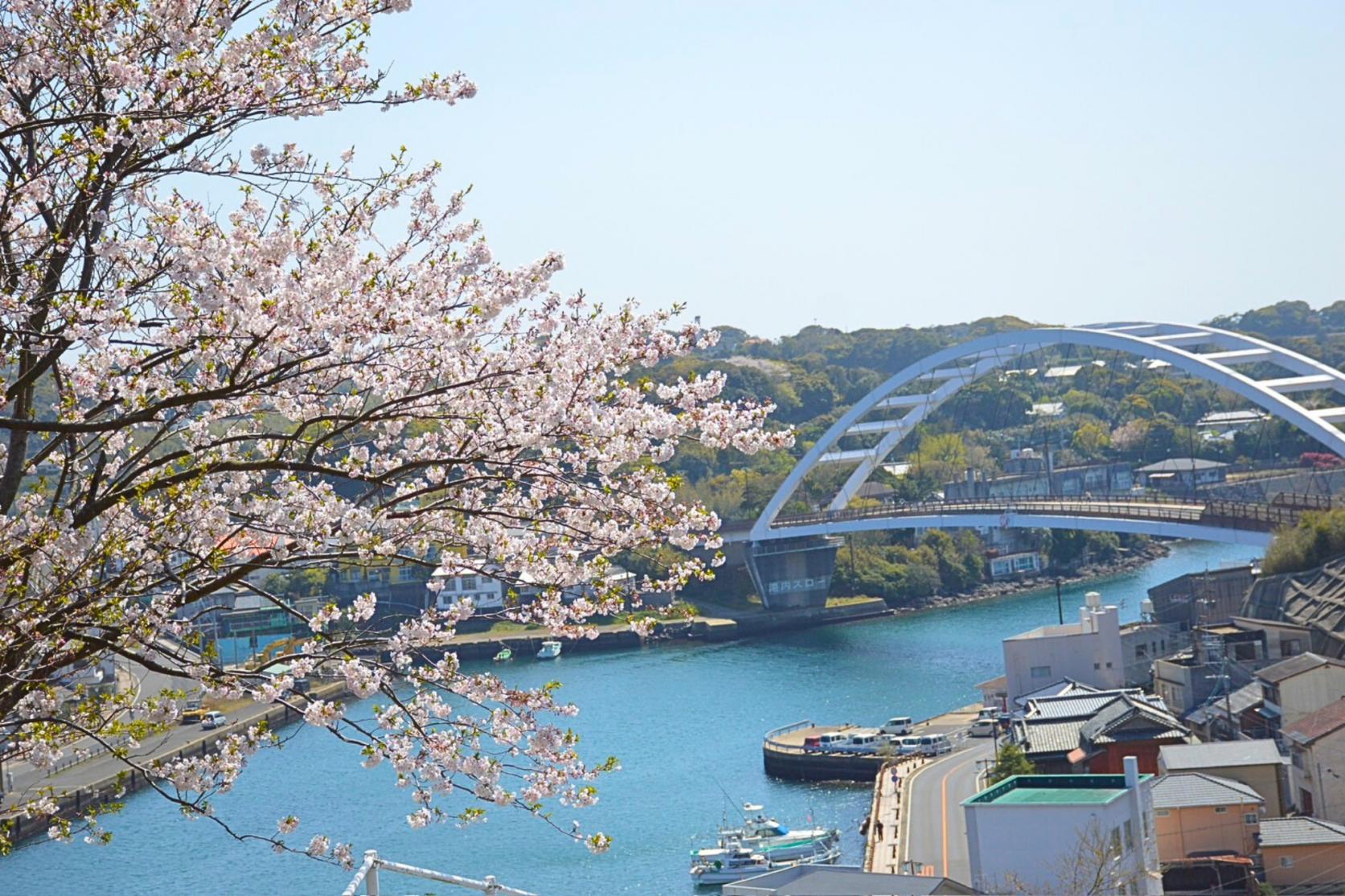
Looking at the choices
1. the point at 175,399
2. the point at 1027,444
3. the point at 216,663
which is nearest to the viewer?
the point at 175,399

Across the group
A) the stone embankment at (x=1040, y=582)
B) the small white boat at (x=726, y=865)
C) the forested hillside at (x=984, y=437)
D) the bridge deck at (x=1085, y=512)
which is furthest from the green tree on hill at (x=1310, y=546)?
the stone embankment at (x=1040, y=582)

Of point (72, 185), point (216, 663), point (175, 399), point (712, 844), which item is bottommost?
point (712, 844)

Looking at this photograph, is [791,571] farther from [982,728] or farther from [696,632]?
[982,728]

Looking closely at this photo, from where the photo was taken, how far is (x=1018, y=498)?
27859mm

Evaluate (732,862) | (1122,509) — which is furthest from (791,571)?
(732,862)

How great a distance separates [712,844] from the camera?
43.6 ft

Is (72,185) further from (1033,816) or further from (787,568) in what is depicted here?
(787,568)

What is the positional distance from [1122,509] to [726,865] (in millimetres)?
12721

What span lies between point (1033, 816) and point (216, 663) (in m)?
6.70

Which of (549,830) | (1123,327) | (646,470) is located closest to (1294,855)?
(549,830)

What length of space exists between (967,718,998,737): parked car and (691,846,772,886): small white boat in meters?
4.95

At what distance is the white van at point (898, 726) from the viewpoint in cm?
1719

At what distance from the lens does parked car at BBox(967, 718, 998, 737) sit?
16.8 meters

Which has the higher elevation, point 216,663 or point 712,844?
point 216,663
